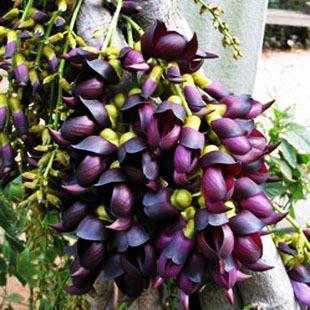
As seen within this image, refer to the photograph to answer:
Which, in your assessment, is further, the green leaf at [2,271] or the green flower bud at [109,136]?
the green leaf at [2,271]

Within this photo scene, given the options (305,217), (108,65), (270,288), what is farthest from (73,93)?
(305,217)

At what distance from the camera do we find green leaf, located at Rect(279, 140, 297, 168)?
99cm

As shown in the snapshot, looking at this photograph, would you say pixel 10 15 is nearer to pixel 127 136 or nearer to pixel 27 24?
pixel 27 24

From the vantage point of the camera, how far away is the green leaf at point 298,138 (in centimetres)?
100

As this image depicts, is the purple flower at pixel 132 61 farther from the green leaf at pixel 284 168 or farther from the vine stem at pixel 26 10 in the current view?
the green leaf at pixel 284 168

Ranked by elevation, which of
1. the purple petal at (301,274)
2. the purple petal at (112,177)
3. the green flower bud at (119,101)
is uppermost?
the green flower bud at (119,101)

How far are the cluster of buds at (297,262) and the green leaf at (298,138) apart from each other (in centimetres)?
36

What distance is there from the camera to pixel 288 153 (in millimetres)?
997

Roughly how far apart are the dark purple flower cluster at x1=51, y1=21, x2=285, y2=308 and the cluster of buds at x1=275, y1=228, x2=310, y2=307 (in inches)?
5.6

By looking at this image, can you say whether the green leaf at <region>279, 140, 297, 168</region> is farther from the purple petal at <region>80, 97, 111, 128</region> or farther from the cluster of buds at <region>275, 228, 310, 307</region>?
the purple petal at <region>80, 97, 111, 128</region>

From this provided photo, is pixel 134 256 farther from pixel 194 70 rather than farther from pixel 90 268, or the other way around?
pixel 194 70

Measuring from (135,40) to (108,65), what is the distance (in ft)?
0.39

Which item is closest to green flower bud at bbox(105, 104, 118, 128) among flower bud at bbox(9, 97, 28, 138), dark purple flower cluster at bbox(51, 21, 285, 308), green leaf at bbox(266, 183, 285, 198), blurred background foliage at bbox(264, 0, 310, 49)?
dark purple flower cluster at bbox(51, 21, 285, 308)

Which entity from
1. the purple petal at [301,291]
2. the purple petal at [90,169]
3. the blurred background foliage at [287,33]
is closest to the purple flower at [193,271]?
the purple petal at [90,169]
